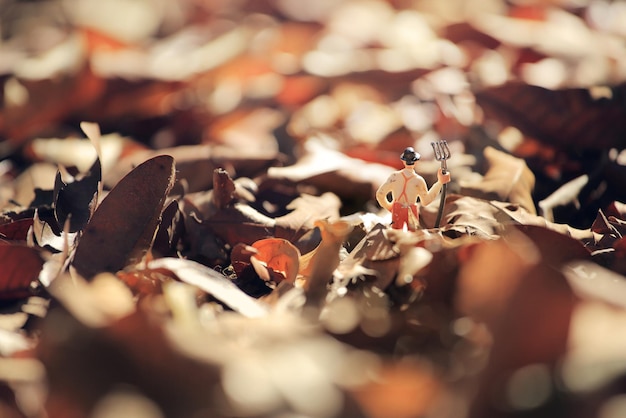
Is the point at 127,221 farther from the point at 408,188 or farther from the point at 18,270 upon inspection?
the point at 408,188

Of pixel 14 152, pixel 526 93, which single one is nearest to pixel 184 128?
pixel 14 152

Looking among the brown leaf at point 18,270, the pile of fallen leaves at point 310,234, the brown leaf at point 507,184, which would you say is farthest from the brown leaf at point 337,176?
the brown leaf at point 18,270

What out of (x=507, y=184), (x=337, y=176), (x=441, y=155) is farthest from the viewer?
(x=337, y=176)

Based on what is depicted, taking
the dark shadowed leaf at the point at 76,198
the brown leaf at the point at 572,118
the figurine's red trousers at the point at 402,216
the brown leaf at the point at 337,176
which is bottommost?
the brown leaf at the point at 337,176

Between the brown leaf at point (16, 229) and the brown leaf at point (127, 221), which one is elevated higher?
the brown leaf at point (127, 221)

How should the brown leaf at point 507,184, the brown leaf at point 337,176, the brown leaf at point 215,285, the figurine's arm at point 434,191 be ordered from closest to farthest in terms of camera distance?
the brown leaf at point 215,285 < the figurine's arm at point 434,191 < the brown leaf at point 507,184 < the brown leaf at point 337,176

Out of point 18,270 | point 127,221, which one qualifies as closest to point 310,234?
point 127,221

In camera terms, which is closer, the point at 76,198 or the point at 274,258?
the point at 274,258

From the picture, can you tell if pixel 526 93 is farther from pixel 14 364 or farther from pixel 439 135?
pixel 14 364

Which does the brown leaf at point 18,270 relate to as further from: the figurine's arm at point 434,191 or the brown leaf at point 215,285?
the figurine's arm at point 434,191

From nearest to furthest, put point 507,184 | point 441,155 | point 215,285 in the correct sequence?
point 215,285, point 441,155, point 507,184
